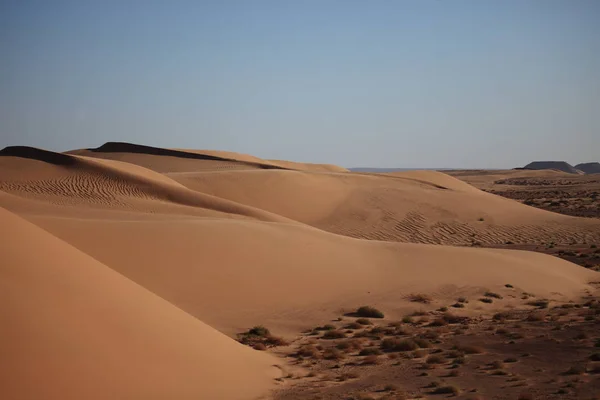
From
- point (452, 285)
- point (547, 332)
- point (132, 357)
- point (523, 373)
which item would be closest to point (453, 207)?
point (452, 285)

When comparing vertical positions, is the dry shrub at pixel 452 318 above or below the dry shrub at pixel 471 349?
below

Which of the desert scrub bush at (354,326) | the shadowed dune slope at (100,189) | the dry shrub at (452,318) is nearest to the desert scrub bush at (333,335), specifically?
the desert scrub bush at (354,326)

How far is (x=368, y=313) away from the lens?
1622 cm

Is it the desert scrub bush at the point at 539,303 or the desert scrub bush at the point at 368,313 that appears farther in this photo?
the desert scrub bush at the point at 539,303

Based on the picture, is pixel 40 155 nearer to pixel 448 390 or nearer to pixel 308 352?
pixel 308 352

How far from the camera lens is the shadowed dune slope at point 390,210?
123 feet

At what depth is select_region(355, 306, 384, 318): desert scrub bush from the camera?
16.1 m

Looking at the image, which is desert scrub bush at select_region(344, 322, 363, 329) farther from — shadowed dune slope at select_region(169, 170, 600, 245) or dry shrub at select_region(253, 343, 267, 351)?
shadowed dune slope at select_region(169, 170, 600, 245)

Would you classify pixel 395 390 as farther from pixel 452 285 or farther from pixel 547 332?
pixel 452 285

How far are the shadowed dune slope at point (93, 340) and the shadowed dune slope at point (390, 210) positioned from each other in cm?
2668

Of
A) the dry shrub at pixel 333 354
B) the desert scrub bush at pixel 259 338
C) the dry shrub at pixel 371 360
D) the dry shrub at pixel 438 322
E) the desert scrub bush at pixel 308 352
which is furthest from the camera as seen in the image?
the dry shrub at pixel 438 322

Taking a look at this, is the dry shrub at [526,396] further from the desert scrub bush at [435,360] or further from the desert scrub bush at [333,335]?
the desert scrub bush at [333,335]

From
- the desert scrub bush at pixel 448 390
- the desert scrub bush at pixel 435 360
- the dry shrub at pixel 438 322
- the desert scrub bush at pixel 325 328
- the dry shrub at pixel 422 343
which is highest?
the desert scrub bush at pixel 448 390

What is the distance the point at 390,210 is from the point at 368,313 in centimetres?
2659
